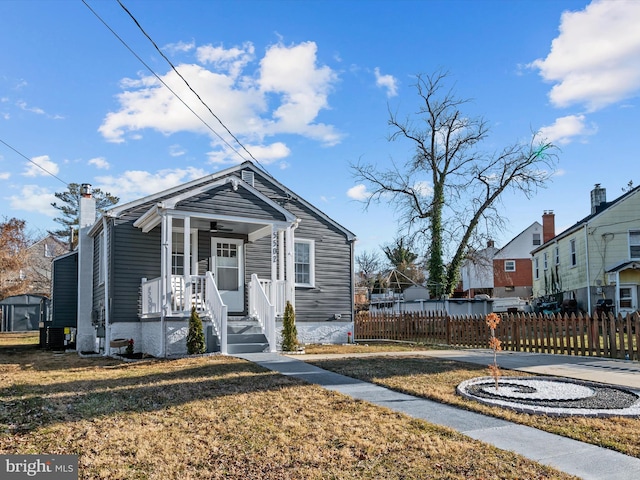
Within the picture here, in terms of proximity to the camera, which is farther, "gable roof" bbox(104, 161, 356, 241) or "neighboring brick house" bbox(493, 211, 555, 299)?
"neighboring brick house" bbox(493, 211, 555, 299)

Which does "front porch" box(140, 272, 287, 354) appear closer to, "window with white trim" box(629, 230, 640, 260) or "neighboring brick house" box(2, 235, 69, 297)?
"window with white trim" box(629, 230, 640, 260)

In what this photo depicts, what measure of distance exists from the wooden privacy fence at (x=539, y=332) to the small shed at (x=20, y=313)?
24.0 m

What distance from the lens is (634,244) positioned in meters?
25.1

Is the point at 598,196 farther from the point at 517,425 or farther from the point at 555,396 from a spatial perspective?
the point at 517,425

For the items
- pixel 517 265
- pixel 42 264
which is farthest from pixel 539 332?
pixel 42 264

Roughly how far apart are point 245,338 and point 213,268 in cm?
378

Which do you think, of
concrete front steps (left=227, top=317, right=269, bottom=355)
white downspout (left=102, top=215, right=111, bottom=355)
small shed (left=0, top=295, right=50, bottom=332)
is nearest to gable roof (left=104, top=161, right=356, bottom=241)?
white downspout (left=102, top=215, right=111, bottom=355)

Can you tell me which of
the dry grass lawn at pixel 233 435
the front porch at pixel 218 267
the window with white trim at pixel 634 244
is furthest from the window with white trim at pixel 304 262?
the window with white trim at pixel 634 244

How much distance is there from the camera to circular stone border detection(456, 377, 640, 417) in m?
6.19

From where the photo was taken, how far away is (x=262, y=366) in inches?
391

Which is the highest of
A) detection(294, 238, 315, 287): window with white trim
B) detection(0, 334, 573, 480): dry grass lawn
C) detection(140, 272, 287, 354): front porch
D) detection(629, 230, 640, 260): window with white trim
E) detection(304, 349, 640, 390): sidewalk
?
detection(629, 230, 640, 260): window with white trim

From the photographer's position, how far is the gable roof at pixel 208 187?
14.8m

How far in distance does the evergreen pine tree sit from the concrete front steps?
2.13ft

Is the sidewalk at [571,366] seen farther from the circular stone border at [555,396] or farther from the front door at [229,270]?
the front door at [229,270]
